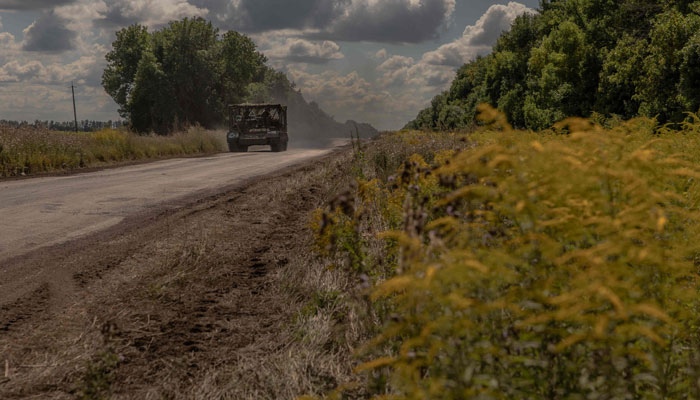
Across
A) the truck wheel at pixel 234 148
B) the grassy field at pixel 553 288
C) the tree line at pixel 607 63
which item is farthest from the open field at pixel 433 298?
the truck wheel at pixel 234 148

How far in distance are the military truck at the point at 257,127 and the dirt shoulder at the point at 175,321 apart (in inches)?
838

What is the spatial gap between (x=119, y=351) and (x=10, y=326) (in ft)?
3.23

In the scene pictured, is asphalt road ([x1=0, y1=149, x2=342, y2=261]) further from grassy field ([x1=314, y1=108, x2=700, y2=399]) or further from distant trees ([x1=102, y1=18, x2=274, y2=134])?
distant trees ([x1=102, y1=18, x2=274, y2=134])

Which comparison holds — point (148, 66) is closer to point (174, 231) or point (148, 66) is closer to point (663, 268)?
point (174, 231)

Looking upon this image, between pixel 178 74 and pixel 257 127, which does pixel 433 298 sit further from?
pixel 178 74

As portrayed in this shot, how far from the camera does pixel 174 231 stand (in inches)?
258

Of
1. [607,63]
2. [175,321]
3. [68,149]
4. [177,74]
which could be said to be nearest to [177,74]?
[177,74]

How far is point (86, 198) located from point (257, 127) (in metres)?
19.7

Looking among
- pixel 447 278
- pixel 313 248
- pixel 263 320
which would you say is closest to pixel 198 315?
pixel 263 320

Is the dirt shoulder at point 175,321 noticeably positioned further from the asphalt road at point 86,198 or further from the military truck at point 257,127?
the military truck at point 257,127

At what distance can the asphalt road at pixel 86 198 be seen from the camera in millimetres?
6469

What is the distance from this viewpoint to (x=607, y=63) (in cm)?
2216

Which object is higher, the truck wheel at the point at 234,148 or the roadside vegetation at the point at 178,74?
the roadside vegetation at the point at 178,74

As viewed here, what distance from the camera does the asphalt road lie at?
6469mm
